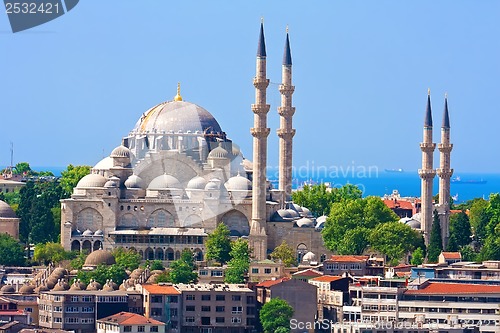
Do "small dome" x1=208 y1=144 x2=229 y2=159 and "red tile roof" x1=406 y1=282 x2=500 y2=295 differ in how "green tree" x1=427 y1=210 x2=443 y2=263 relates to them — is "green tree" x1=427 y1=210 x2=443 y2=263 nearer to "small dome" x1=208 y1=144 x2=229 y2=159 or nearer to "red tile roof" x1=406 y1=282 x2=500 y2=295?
"red tile roof" x1=406 y1=282 x2=500 y2=295

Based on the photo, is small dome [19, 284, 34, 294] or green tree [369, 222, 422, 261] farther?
green tree [369, 222, 422, 261]

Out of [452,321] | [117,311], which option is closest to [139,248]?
[117,311]

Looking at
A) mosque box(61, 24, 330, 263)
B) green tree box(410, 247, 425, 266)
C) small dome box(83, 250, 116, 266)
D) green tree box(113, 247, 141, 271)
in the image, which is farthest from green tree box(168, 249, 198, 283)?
green tree box(410, 247, 425, 266)

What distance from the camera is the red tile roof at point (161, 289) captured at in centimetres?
6319

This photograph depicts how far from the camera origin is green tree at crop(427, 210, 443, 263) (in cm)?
7375

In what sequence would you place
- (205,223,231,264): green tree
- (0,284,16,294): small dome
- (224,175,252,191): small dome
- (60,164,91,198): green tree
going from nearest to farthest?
1. (0,284,16,294): small dome
2. (205,223,231,264): green tree
3. (224,175,252,191): small dome
4. (60,164,91,198): green tree

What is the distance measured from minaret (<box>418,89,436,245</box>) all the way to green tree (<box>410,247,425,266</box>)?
317 centimetres

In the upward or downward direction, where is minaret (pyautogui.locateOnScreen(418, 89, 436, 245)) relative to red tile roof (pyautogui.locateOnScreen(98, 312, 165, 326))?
upward

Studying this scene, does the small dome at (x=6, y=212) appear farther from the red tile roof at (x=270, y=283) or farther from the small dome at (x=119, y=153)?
the red tile roof at (x=270, y=283)

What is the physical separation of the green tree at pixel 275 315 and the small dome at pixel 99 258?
34.7 feet

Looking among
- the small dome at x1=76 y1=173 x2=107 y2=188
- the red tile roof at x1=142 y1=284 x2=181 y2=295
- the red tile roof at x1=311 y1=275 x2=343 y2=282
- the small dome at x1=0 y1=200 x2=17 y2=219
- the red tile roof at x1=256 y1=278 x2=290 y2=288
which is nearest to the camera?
the red tile roof at x1=142 y1=284 x2=181 y2=295

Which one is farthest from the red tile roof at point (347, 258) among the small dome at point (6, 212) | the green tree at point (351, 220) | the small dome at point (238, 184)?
the small dome at point (6, 212)

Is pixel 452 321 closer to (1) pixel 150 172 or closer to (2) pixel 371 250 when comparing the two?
(2) pixel 371 250

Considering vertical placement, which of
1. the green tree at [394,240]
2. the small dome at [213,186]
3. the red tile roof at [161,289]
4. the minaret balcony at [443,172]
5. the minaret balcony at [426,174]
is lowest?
the red tile roof at [161,289]
